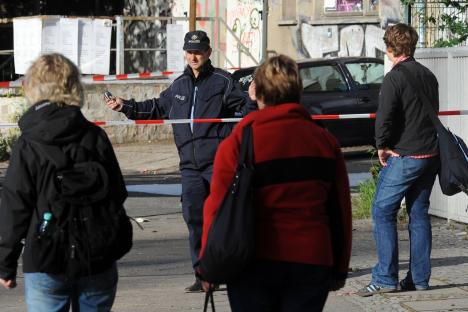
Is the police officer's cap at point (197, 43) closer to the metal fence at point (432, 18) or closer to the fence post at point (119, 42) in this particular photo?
the metal fence at point (432, 18)

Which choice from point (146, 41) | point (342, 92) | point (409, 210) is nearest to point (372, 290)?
point (409, 210)

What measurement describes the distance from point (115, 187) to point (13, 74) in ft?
64.8

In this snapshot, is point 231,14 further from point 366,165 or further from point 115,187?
point 115,187

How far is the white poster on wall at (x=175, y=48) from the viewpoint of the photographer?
21938 mm

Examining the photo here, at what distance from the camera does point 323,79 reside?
59.3 feet

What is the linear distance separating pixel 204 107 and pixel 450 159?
180 cm

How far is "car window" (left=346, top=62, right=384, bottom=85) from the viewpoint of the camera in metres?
18.2

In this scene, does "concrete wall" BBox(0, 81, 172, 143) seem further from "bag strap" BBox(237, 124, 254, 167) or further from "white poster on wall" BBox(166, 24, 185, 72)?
"bag strap" BBox(237, 124, 254, 167)

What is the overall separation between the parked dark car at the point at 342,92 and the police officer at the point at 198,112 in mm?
9041

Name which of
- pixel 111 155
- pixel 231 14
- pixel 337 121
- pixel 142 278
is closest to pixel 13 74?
pixel 231 14

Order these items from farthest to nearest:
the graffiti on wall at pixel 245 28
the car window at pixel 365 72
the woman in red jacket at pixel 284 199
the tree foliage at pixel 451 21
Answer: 1. the graffiti on wall at pixel 245 28
2. the car window at pixel 365 72
3. the tree foliage at pixel 451 21
4. the woman in red jacket at pixel 284 199

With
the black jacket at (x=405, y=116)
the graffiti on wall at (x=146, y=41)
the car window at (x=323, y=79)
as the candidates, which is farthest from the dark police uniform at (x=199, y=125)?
the graffiti on wall at (x=146, y=41)

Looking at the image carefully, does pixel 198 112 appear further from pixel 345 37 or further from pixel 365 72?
pixel 345 37

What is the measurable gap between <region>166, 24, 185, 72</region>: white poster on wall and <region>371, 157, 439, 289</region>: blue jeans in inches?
559
